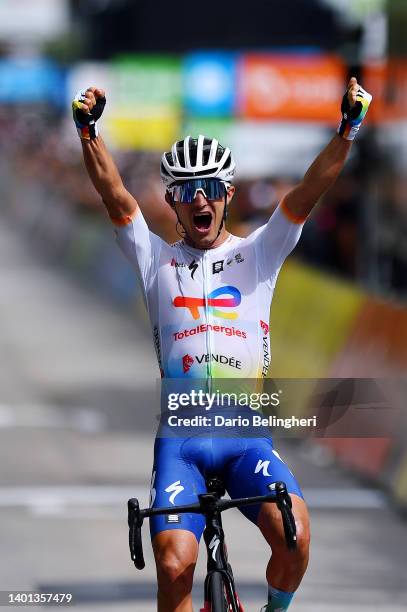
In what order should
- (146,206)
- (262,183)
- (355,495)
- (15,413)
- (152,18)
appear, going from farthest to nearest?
(152,18) → (146,206) → (262,183) → (15,413) → (355,495)

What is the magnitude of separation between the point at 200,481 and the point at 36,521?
17.6 ft

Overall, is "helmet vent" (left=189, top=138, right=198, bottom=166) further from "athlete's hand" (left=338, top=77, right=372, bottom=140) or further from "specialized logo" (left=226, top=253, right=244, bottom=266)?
"athlete's hand" (left=338, top=77, right=372, bottom=140)

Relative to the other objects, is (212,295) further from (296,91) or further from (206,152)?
(296,91)

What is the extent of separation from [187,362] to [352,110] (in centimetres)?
125

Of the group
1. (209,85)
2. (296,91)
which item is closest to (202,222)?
(296,91)

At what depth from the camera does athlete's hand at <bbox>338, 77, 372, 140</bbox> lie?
6914 mm

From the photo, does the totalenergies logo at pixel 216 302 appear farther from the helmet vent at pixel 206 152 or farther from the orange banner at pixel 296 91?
the orange banner at pixel 296 91

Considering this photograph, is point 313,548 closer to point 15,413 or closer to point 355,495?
point 355,495

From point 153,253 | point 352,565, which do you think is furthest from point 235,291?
point 352,565

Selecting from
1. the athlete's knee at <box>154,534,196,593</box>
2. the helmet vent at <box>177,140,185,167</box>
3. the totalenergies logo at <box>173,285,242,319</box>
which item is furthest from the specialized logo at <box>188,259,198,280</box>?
the athlete's knee at <box>154,534,196,593</box>

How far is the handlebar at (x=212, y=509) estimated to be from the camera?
6.53 metres

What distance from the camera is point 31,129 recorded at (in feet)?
207

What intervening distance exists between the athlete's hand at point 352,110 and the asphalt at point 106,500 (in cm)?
354

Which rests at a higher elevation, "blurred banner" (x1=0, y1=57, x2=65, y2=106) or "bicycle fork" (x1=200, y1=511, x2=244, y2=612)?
"blurred banner" (x1=0, y1=57, x2=65, y2=106)
